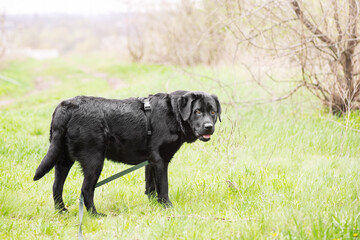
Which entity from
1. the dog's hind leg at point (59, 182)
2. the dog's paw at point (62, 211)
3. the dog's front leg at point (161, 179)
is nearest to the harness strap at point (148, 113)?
the dog's front leg at point (161, 179)

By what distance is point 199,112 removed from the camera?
4.12 meters

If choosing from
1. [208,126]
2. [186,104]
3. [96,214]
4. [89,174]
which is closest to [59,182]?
[89,174]

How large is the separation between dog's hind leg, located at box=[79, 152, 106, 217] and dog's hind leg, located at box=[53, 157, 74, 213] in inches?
13.8

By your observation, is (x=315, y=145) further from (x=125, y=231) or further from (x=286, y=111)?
(x=125, y=231)

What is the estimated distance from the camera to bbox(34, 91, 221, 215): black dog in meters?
3.83

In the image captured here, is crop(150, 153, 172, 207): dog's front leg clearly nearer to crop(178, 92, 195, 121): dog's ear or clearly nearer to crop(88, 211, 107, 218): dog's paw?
crop(178, 92, 195, 121): dog's ear

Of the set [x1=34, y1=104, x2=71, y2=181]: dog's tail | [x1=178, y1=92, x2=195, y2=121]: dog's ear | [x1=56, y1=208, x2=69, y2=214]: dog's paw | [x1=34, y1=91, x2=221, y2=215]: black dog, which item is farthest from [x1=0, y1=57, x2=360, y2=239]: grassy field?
[x1=178, y1=92, x2=195, y2=121]: dog's ear

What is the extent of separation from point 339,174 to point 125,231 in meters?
3.18

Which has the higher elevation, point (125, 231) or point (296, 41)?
point (296, 41)

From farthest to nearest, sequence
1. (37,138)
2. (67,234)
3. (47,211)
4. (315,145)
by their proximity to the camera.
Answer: (37,138) → (315,145) → (47,211) → (67,234)

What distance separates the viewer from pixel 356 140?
629 cm

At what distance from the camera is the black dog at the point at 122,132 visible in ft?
12.6

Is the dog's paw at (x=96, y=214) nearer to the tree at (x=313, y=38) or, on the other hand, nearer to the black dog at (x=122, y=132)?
the black dog at (x=122, y=132)

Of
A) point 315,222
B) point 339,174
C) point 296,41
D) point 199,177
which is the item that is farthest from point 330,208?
point 296,41
